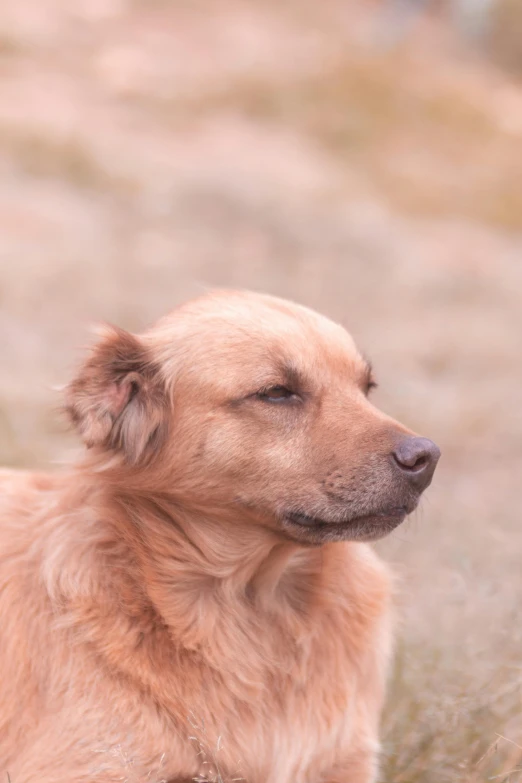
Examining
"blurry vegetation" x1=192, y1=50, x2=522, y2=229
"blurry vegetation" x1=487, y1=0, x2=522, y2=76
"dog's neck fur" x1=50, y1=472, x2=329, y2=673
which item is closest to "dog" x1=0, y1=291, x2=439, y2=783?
"dog's neck fur" x1=50, y1=472, x2=329, y2=673

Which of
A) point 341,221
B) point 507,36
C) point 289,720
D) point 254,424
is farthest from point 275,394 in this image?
point 507,36

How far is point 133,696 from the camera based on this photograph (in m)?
3.35

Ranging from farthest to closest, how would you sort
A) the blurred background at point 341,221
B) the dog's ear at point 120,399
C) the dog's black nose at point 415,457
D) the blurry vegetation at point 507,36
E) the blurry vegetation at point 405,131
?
the blurry vegetation at point 507,36, the blurry vegetation at point 405,131, the blurred background at point 341,221, the dog's ear at point 120,399, the dog's black nose at point 415,457

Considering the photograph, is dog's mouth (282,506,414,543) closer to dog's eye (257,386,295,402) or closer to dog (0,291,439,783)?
dog (0,291,439,783)

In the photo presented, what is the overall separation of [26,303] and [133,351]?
7.64 meters

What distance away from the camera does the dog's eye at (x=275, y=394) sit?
11.3ft

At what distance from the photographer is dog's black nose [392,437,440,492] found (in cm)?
325

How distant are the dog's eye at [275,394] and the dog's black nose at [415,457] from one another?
43cm

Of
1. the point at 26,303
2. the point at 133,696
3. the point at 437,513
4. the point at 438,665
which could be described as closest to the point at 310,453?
the point at 133,696

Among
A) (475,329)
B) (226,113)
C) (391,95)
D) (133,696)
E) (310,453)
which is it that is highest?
(391,95)

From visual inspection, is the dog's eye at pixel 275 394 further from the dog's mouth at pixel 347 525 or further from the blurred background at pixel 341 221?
the blurred background at pixel 341 221

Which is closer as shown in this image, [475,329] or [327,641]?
[327,641]

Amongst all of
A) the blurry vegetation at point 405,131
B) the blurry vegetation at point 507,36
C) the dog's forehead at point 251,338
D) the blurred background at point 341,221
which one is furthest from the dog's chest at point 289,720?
the blurry vegetation at point 507,36

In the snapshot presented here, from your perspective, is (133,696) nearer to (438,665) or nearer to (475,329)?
(438,665)
